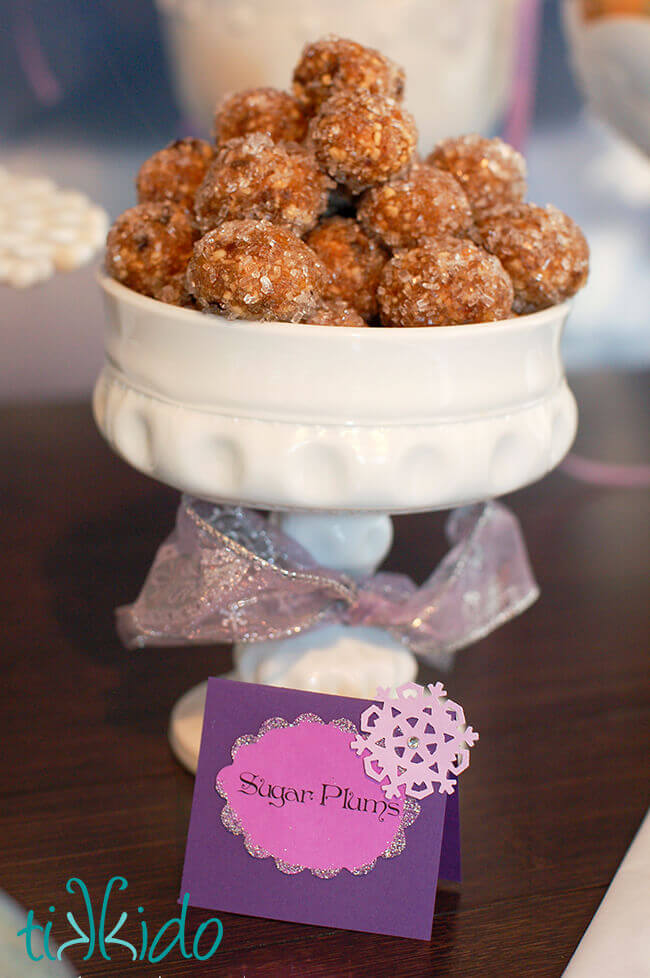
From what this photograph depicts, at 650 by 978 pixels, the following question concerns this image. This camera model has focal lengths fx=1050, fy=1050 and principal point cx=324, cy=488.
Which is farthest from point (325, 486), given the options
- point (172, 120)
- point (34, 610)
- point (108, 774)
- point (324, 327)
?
point (172, 120)

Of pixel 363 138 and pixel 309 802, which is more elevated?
pixel 363 138

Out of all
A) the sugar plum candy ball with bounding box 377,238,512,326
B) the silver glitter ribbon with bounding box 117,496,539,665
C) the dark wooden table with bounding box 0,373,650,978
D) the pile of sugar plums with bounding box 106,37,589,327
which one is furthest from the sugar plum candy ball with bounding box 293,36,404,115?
the dark wooden table with bounding box 0,373,650,978

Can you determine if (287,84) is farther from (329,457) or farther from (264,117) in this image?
(329,457)

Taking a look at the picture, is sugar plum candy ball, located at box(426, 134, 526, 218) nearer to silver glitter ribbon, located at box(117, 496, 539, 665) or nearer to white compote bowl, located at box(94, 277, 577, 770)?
white compote bowl, located at box(94, 277, 577, 770)

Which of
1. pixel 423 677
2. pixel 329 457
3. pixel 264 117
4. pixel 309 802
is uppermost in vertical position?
pixel 264 117

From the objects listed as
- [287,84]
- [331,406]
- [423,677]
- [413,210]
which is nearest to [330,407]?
[331,406]
